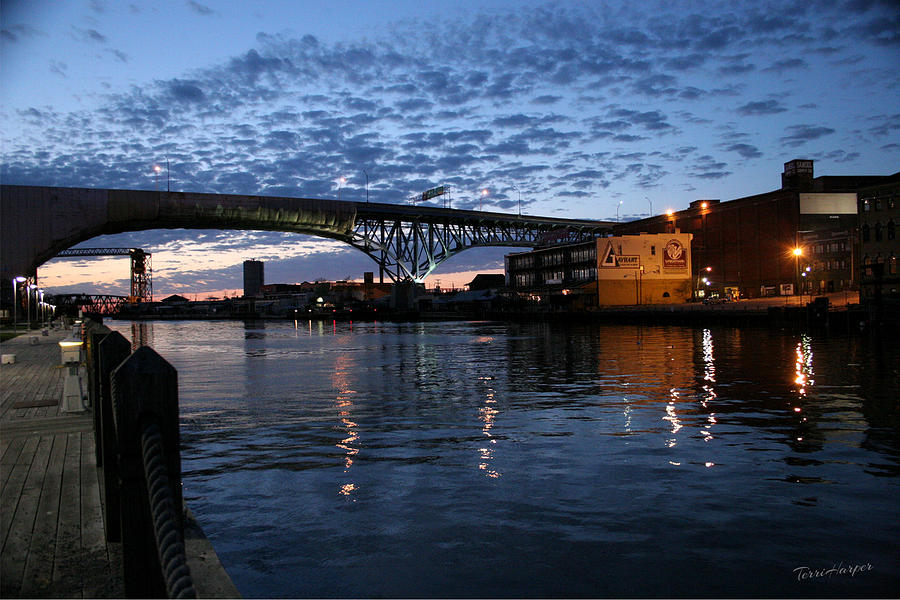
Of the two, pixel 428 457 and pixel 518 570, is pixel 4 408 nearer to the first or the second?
pixel 428 457

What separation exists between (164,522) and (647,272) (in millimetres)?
98949

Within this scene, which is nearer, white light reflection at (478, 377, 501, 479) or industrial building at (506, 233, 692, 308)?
white light reflection at (478, 377, 501, 479)

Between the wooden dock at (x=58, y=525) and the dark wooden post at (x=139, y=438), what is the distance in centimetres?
99

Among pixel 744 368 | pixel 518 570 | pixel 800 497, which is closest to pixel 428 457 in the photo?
pixel 518 570

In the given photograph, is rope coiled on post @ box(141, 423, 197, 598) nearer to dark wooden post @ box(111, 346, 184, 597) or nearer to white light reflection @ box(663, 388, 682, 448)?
dark wooden post @ box(111, 346, 184, 597)

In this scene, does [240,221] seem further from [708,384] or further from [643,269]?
[708,384]

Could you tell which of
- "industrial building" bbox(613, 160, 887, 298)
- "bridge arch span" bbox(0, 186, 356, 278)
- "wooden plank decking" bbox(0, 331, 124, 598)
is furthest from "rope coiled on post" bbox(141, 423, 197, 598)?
"industrial building" bbox(613, 160, 887, 298)

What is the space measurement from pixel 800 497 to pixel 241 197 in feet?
263

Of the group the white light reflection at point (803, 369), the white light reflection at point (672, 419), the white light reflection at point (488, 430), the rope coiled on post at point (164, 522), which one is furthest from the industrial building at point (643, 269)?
the rope coiled on post at point (164, 522)

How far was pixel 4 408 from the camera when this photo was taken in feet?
45.5

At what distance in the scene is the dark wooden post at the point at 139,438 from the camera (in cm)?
373

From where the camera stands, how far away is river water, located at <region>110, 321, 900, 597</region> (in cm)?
653

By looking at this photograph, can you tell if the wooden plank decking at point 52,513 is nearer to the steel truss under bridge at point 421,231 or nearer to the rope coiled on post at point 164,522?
the rope coiled on post at point 164,522

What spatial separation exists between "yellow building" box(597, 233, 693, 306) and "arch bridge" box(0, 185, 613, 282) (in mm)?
25579
